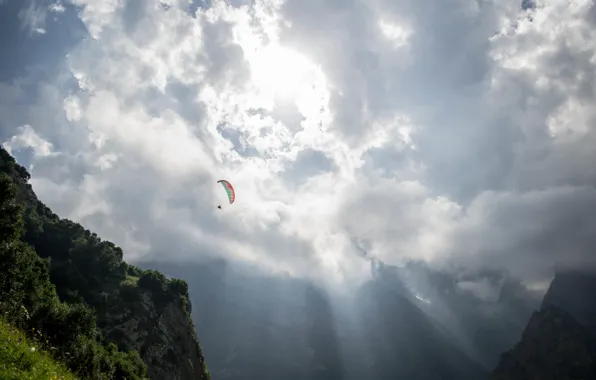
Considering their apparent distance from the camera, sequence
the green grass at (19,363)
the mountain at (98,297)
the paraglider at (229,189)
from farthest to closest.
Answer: the paraglider at (229,189) < the mountain at (98,297) < the green grass at (19,363)

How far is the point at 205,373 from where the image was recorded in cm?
10388

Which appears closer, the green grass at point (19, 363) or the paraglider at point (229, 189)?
the green grass at point (19, 363)

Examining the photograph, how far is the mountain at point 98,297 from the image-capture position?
46094 mm

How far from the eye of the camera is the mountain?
4609cm

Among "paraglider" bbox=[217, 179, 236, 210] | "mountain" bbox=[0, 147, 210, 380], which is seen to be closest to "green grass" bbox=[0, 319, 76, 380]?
"mountain" bbox=[0, 147, 210, 380]

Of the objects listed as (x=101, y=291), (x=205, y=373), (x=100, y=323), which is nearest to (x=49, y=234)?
(x=101, y=291)

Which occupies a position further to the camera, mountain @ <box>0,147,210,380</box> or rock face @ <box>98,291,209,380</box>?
rock face @ <box>98,291,209,380</box>

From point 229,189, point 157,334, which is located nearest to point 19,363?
point 229,189

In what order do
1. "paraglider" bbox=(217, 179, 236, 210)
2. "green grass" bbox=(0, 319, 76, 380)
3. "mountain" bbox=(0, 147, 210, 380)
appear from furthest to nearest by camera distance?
"paraglider" bbox=(217, 179, 236, 210) → "mountain" bbox=(0, 147, 210, 380) → "green grass" bbox=(0, 319, 76, 380)

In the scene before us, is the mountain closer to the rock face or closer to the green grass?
the rock face

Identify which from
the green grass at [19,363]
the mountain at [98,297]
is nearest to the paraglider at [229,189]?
the mountain at [98,297]

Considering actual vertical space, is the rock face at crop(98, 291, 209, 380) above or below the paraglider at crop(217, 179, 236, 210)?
below

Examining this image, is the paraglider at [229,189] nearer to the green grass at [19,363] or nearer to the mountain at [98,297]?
the mountain at [98,297]

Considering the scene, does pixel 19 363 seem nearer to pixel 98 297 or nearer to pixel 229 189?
pixel 229 189
